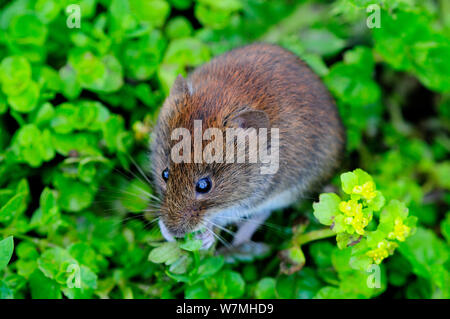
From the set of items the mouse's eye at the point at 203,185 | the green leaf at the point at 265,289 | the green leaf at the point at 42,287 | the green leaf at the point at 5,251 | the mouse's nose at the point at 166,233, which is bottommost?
the green leaf at the point at 265,289

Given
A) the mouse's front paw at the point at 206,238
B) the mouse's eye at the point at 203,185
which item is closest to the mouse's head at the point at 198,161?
the mouse's eye at the point at 203,185

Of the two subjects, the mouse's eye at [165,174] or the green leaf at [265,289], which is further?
the green leaf at [265,289]

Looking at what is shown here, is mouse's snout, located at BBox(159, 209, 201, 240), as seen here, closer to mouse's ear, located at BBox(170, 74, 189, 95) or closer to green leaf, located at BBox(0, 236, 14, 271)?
mouse's ear, located at BBox(170, 74, 189, 95)

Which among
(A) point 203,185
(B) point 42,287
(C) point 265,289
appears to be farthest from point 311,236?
(B) point 42,287

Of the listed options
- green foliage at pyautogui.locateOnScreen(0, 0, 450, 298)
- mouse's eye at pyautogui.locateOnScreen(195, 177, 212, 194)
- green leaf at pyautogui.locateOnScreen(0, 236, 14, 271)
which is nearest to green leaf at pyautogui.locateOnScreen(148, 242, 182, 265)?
green foliage at pyautogui.locateOnScreen(0, 0, 450, 298)

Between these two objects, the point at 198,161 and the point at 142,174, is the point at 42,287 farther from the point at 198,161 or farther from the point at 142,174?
the point at 198,161

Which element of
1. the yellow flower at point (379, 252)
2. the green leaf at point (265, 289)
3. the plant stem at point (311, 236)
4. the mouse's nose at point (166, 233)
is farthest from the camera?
the green leaf at point (265, 289)

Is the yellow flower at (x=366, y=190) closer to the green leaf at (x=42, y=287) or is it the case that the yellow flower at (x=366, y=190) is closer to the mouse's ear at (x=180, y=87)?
the mouse's ear at (x=180, y=87)
